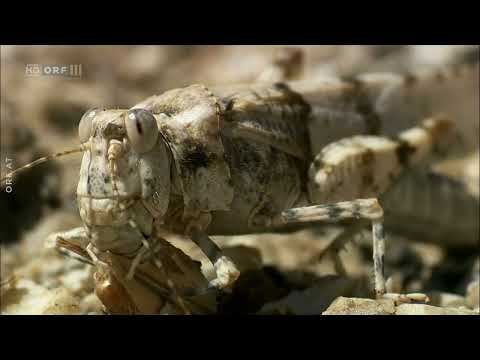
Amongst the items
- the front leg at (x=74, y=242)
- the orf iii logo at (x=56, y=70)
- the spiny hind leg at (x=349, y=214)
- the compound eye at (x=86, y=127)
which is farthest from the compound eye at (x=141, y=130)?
the orf iii logo at (x=56, y=70)

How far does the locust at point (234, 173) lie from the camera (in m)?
2.26

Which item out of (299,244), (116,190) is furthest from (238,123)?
(299,244)

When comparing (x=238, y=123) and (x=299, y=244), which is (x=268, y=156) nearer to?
(x=238, y=123)

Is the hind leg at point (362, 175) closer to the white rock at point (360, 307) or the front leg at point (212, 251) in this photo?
the white rock at point (360, 307)

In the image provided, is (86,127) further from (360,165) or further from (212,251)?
(360,165)

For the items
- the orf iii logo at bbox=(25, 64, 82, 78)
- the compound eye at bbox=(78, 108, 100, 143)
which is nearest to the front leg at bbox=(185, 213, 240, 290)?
the compound eye at bbox=(78, 108, 100, 143)

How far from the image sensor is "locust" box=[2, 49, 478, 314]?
7.41 feet

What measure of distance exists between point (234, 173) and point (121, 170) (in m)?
0.66

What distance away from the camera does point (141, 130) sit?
2246mm

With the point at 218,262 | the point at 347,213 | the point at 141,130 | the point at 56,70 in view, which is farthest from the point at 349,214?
the point at 56,70

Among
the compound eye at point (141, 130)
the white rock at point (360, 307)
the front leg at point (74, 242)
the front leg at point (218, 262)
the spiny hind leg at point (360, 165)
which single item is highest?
the compound eye at point (141, 130)

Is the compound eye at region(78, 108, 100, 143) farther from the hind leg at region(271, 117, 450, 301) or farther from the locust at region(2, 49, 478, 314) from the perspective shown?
the hind leg at region(271, 117, 450, 301)
